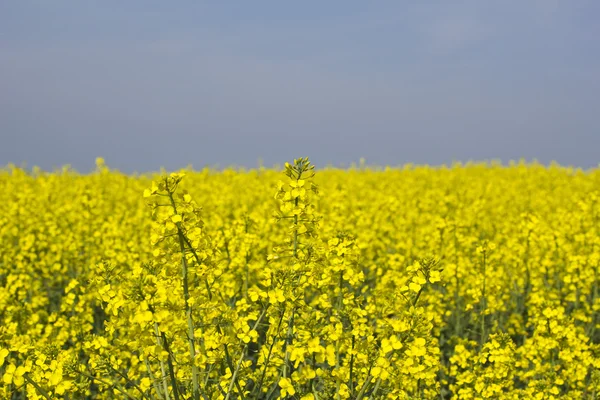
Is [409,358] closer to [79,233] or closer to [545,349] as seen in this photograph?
[545,349]

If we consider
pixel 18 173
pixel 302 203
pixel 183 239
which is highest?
pixel 18 173

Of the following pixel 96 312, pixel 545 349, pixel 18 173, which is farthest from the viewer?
pixel 18 173

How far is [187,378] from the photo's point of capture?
3383 mm

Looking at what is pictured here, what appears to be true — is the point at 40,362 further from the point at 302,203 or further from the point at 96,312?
the point at 96,312

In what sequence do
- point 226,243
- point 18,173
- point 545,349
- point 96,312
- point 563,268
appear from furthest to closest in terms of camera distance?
point 18,173
point 563,268
point 96,312
point 226,243
point 545,349

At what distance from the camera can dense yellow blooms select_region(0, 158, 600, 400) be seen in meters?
3.08

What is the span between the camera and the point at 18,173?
1866cm

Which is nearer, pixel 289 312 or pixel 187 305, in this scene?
pixel 187 305

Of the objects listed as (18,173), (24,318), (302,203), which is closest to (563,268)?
(302,203)

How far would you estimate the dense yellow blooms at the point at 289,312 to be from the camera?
3.08m

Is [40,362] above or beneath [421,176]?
beneath

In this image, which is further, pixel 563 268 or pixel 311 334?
pixel 563 268

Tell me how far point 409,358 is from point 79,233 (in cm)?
761

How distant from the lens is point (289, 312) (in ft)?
11.4
